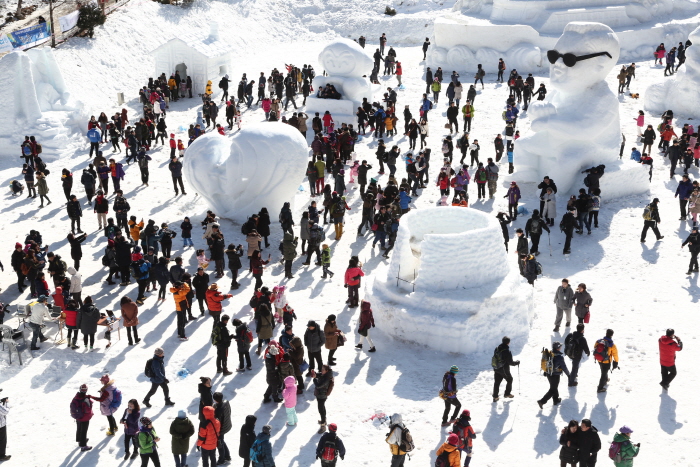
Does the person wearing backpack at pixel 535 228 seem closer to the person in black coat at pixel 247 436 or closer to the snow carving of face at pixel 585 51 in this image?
the snow carving of face at pixel 585 51

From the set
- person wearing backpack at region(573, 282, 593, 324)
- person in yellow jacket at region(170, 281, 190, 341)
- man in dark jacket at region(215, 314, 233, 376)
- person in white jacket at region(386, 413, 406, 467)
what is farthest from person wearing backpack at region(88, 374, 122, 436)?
person wearing backpack at region(573, 282, 593, 324)

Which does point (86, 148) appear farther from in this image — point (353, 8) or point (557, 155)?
point (353, 8)

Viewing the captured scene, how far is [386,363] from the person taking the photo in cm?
1404

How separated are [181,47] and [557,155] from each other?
14731 mm

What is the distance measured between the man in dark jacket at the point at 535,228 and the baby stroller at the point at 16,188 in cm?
1253

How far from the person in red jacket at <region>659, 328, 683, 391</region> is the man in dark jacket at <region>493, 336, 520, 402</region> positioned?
219cm

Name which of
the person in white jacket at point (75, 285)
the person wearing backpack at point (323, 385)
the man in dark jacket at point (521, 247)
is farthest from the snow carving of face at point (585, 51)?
the person in white jacket at point (75, 285)

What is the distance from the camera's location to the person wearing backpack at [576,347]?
12.9 meters

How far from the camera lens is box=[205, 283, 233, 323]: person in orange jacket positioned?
47.5ft

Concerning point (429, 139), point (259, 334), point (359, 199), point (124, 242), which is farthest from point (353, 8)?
point (259, 334)

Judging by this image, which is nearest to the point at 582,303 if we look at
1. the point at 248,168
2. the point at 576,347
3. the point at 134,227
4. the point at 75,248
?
the point at 576,347

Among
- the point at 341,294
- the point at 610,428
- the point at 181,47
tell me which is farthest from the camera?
the point at 181,47

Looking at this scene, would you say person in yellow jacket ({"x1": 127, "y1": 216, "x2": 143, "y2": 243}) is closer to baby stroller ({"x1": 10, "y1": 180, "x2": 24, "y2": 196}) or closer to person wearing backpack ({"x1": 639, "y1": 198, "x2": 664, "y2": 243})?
baby stroller ({"x1": 10, "y1": 180, "x2": 24, "y2": 196})

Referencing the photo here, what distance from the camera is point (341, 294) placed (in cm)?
1630
